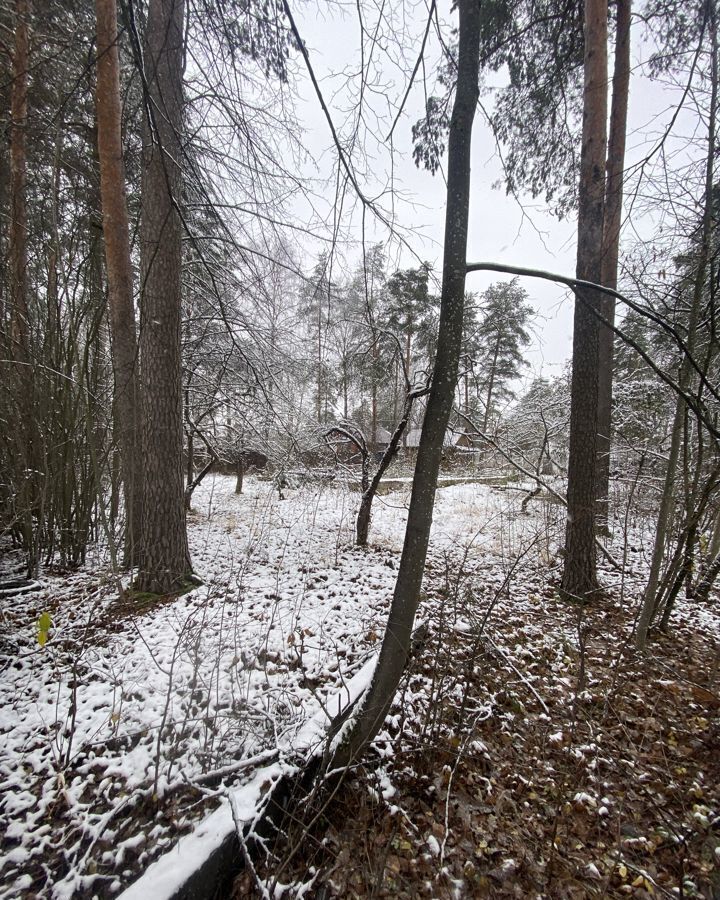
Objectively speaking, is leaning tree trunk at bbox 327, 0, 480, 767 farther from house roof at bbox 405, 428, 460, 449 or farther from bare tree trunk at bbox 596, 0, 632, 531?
bare tree trunk at bbox 596, 0, 632, 531

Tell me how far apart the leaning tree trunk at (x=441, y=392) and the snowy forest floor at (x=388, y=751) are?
6.4 inches

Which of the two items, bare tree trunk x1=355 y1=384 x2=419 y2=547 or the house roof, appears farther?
bare tree trunk x1=355 y1=384 x2=419 y2=547

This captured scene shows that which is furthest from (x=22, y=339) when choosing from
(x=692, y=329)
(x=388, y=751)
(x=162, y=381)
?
(x=692, y=329)

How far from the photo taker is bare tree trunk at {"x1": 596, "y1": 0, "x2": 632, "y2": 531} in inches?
182

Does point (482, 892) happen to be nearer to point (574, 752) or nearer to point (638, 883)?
point (638, 883)

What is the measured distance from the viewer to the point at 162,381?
11.3 ft

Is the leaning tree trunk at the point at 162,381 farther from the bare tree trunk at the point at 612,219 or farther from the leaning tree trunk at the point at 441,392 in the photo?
the bare tree trunk at the point at 612,219

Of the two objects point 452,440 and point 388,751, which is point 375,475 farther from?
point 452,440

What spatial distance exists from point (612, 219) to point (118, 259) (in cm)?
624

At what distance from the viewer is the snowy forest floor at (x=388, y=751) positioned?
1458 mm

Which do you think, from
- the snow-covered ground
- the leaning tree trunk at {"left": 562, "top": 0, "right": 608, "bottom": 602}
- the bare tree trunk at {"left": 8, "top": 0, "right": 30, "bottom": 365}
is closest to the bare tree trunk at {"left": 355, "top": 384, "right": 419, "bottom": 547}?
the snow-covered ground

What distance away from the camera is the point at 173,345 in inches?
136

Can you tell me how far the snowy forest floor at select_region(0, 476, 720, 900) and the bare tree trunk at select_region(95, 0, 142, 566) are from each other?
981mm

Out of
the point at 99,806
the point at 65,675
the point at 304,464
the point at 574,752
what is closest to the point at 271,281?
the point at 304,464
